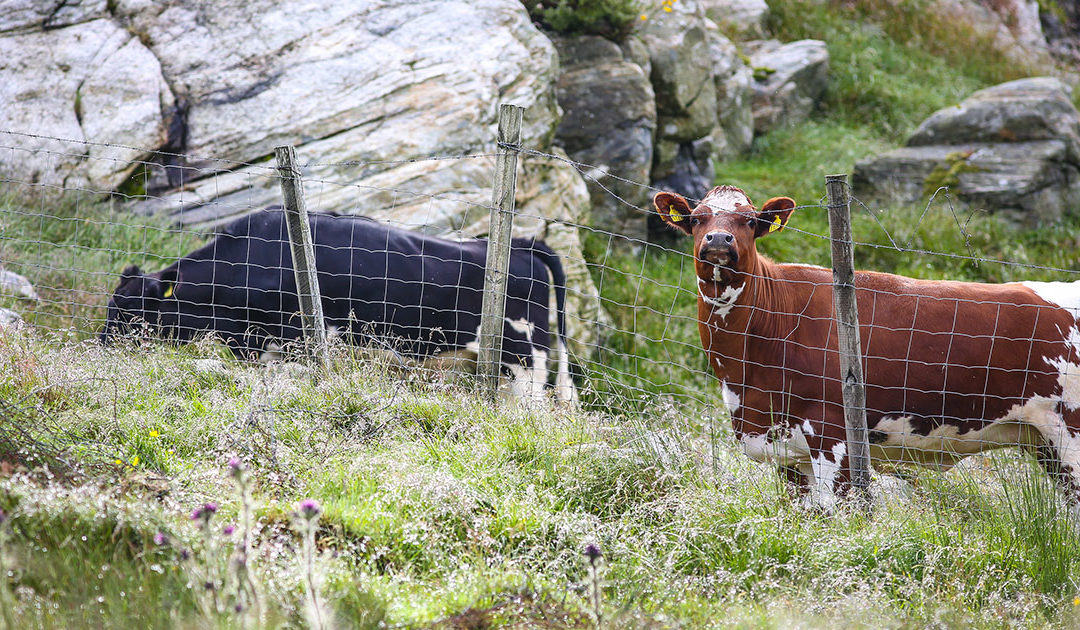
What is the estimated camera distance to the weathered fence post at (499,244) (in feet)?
16.3

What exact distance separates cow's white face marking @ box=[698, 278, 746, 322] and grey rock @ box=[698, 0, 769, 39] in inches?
499

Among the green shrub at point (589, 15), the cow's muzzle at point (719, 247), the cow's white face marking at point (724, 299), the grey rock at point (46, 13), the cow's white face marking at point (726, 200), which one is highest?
the grey rock at point (46, 13)

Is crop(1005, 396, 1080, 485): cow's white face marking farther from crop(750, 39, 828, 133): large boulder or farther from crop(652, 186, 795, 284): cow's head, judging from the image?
crop(750, 39, 828, 133): large boulder

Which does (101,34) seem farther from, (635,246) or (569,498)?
(569,498)

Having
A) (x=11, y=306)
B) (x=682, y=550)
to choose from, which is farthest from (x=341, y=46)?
(x=682, y=550)

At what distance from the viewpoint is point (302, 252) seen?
18.4ft

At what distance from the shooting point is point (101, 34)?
8984mm

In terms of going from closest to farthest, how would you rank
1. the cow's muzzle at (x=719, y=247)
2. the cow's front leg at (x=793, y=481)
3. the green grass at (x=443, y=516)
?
the green grass at (x=443, y=516)
the cow's front leg at (x=793, y=481)
the cow's muzzle at (x=719, y=247)

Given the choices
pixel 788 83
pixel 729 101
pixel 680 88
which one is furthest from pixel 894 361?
pixel 788 83

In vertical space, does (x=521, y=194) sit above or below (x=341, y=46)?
below

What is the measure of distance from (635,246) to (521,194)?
2.63 m

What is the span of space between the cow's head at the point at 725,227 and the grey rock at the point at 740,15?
12.5 m

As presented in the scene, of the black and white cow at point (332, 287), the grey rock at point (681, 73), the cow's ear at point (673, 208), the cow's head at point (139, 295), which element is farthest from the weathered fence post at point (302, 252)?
the grey rock at point (681, 73)

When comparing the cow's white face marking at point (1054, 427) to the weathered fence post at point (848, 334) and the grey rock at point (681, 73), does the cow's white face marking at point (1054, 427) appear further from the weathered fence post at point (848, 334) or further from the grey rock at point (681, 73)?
the grey rock at point (681, 73)
